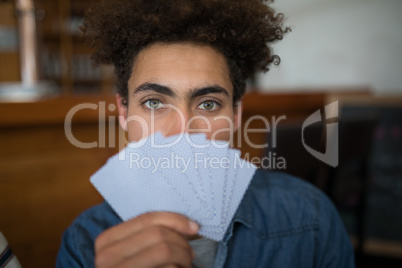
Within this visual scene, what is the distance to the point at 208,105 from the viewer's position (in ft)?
2.52

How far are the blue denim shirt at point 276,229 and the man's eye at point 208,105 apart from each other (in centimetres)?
28

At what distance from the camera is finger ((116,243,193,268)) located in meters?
0.50

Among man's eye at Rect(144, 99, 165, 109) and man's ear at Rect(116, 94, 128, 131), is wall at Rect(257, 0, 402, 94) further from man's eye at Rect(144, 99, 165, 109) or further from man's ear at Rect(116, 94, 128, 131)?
man's eye at Rect(144, 99, 165, 109)

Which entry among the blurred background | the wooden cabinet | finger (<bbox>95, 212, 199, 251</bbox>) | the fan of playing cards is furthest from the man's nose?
the wooden cabinet

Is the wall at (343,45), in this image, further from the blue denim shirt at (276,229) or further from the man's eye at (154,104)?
the man's eye at (154,104)

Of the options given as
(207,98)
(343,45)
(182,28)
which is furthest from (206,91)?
(343,45)

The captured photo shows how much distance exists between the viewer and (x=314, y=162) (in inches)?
60.3

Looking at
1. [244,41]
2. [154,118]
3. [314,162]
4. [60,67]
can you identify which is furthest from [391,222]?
[60,67]

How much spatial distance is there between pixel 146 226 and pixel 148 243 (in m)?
0.03

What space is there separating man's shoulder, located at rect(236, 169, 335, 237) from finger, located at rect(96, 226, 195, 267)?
408 millimetres

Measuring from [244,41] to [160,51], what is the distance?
227 mm

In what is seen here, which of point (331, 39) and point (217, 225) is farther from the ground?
point (331, 39)

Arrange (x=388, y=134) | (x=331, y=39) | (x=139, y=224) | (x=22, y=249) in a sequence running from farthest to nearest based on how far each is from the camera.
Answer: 1. (x=331, y=39)
2. (x=388, y=134)
3. (x=22, y=249)
4. (x=139, y=224)

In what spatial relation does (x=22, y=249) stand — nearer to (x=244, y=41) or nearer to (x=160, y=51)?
(x=160, y=51)
